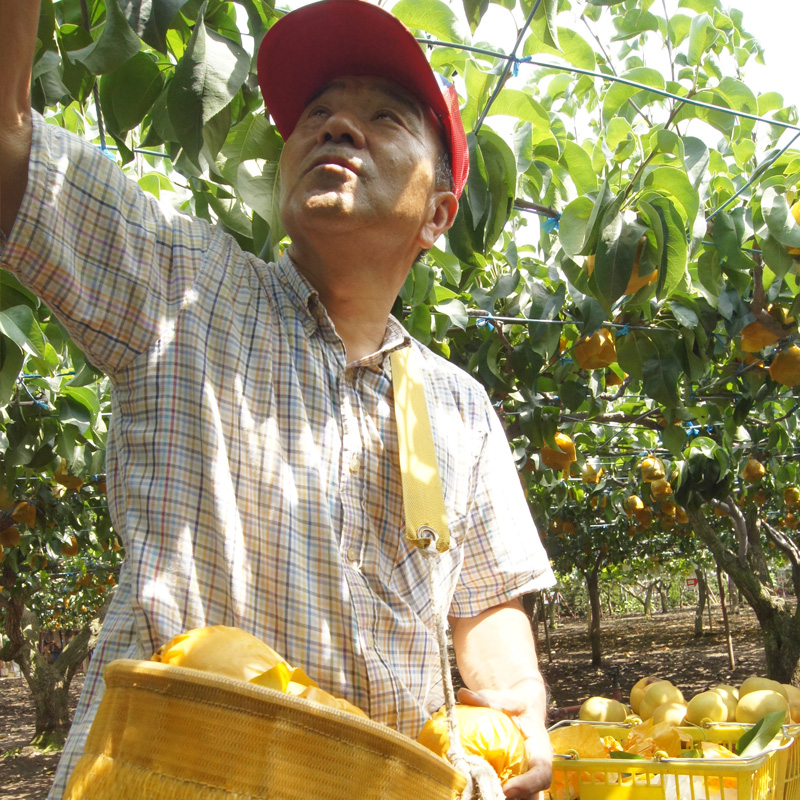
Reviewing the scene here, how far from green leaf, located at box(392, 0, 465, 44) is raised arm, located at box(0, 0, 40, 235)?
3.00ft

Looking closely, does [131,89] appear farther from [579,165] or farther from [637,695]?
[637,695]

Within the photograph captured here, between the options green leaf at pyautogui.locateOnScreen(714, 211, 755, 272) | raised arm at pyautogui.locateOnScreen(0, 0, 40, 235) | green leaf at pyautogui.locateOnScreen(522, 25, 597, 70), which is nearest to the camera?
A: raised arm at pyautogui.locateOnScreen(0, 0, 40, 235)

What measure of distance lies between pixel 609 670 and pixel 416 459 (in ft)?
47.3

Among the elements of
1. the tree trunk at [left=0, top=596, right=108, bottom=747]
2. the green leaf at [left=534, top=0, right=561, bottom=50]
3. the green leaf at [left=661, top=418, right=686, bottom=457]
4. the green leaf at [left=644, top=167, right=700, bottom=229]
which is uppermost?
the green leaf at [left=534, top=0, right=561, bottom=50]

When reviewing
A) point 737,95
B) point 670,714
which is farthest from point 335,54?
point 670,714

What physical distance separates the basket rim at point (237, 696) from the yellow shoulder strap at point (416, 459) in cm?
37

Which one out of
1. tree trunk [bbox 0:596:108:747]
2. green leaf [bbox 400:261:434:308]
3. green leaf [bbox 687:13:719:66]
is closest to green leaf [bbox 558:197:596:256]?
green leaf [bbox 400:261:434:308]

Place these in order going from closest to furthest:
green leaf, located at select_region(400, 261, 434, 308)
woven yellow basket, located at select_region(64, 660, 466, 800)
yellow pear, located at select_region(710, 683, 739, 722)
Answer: woven yellow basket, located at select_region(64, 660, 466, 800), green leaf, located at select_region(400, 261, 434, 308), yellow pear, located at select_region(710, 683, 739, 722)

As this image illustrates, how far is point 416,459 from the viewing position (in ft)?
3.42

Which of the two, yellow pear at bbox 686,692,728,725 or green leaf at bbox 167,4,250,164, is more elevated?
green leaf at bbox 167,4,250,164

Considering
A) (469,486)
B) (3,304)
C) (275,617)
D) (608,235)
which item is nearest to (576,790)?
(469,486)

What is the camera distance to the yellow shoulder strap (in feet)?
3.17

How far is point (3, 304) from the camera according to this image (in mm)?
2080

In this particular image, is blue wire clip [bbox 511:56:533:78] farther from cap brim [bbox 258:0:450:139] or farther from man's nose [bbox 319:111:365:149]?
man's nose [bbox 319:111:365:149]
